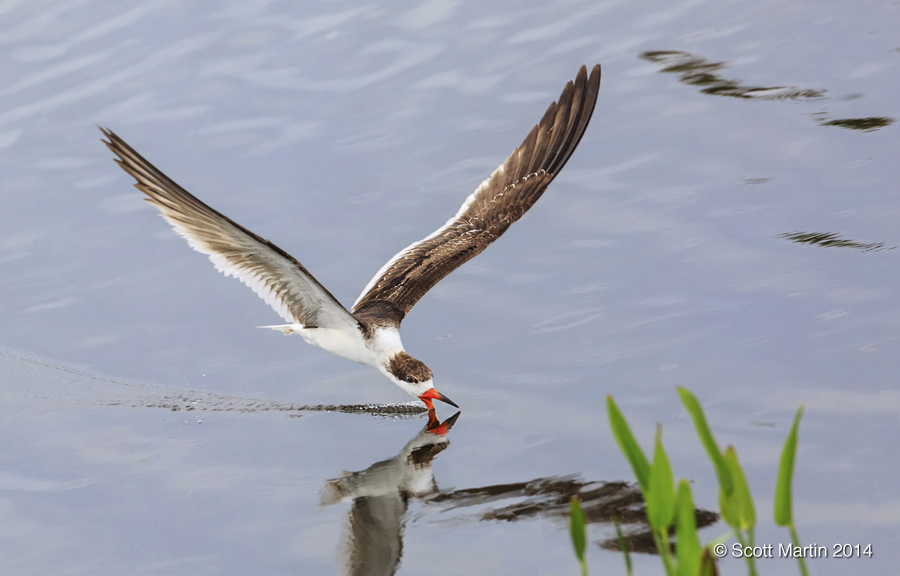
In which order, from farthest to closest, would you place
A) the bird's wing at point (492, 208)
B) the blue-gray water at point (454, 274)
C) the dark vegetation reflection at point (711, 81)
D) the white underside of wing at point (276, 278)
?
the dark vegetation reflection at point (711, 81) < the bird's wing at point (492, 208) < the white underside of wing at point (276, 278) < the blue-gray water at point (454, 274)

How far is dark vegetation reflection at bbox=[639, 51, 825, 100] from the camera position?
9586 mm

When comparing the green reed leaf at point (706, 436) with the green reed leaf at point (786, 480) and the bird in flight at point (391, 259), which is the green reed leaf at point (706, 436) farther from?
the bird in flight at point (391, 259)

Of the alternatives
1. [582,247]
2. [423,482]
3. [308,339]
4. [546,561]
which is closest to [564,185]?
[582,247]

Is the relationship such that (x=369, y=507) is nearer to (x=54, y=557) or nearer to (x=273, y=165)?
(x=54, y=557)

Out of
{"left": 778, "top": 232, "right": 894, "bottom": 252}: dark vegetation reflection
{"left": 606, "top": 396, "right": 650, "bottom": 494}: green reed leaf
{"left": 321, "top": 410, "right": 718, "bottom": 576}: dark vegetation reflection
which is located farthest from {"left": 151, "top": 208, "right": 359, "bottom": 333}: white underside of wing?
{"left": 778, "top": 232, "right": 894, "bottom": 252}: dark vegetation reflection

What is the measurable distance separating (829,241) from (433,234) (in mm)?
3115

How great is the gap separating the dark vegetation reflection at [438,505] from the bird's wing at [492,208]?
1887 millimetres

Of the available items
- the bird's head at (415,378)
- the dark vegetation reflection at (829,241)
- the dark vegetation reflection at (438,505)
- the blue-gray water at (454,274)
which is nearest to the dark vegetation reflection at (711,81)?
the blue-gray water at (454,274)

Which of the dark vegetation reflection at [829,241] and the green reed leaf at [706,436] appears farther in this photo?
the dark vegetation reflection at [829,241]

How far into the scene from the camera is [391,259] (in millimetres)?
7711

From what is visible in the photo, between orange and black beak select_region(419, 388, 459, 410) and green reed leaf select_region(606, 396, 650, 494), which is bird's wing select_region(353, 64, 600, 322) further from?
green reed leaf select_region(606, 396, 650, 494)

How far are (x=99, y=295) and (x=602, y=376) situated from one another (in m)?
4.44

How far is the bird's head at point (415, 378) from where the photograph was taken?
6.09 metres

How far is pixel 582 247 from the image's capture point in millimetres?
7797
